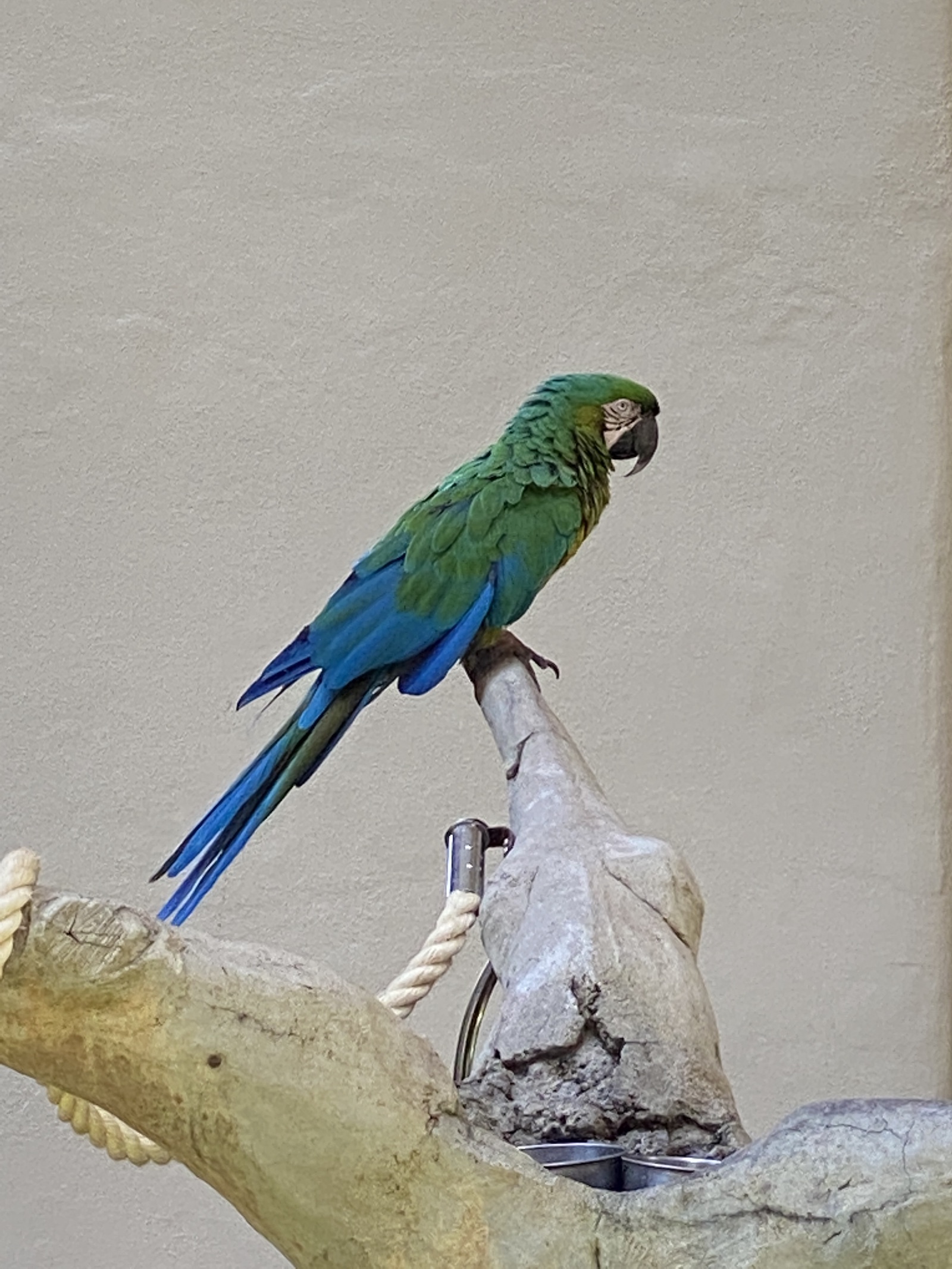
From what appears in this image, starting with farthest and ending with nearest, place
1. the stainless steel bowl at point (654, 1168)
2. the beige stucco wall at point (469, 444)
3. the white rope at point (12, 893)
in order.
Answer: the beige stucco wall at point (469, 444) → the stainless steel bowl at point (654, 1168) → the white rope at point (12, 893)

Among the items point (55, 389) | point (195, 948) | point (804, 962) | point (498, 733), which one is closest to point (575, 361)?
point (55, 389)


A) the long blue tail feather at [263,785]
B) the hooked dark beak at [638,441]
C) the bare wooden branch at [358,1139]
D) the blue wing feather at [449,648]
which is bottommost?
the bare wooden branch at [358,1139]

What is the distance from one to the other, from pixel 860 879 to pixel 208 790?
2.26ft

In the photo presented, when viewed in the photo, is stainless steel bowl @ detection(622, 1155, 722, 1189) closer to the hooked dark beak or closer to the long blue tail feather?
the long blue tail feather

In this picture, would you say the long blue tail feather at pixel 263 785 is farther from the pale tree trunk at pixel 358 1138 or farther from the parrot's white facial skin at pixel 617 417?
the pale tree trunk at pixel 358 1138

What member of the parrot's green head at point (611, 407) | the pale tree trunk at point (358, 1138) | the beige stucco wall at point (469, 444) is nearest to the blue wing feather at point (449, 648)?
the parrot's green head at point (611, 407)

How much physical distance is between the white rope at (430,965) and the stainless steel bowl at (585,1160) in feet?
0.44

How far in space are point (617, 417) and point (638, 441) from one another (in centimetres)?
3

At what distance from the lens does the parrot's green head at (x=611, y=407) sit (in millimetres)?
1143

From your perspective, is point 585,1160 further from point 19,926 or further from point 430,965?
point 19,926

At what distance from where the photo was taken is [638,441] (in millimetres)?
1183

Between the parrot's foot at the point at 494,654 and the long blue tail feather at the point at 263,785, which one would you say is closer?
the long blue tail feather at the point at 263,785

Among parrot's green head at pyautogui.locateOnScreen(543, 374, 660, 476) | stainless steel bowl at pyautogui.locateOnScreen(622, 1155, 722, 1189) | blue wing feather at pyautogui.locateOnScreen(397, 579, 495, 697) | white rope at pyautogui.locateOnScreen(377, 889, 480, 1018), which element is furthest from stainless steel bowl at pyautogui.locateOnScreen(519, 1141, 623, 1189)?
parrot's green head at pyautogui.locateOnScreen(543, 374, 660, 476)

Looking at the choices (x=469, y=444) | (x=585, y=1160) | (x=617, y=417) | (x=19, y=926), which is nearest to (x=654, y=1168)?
(x=585, y=1160)
